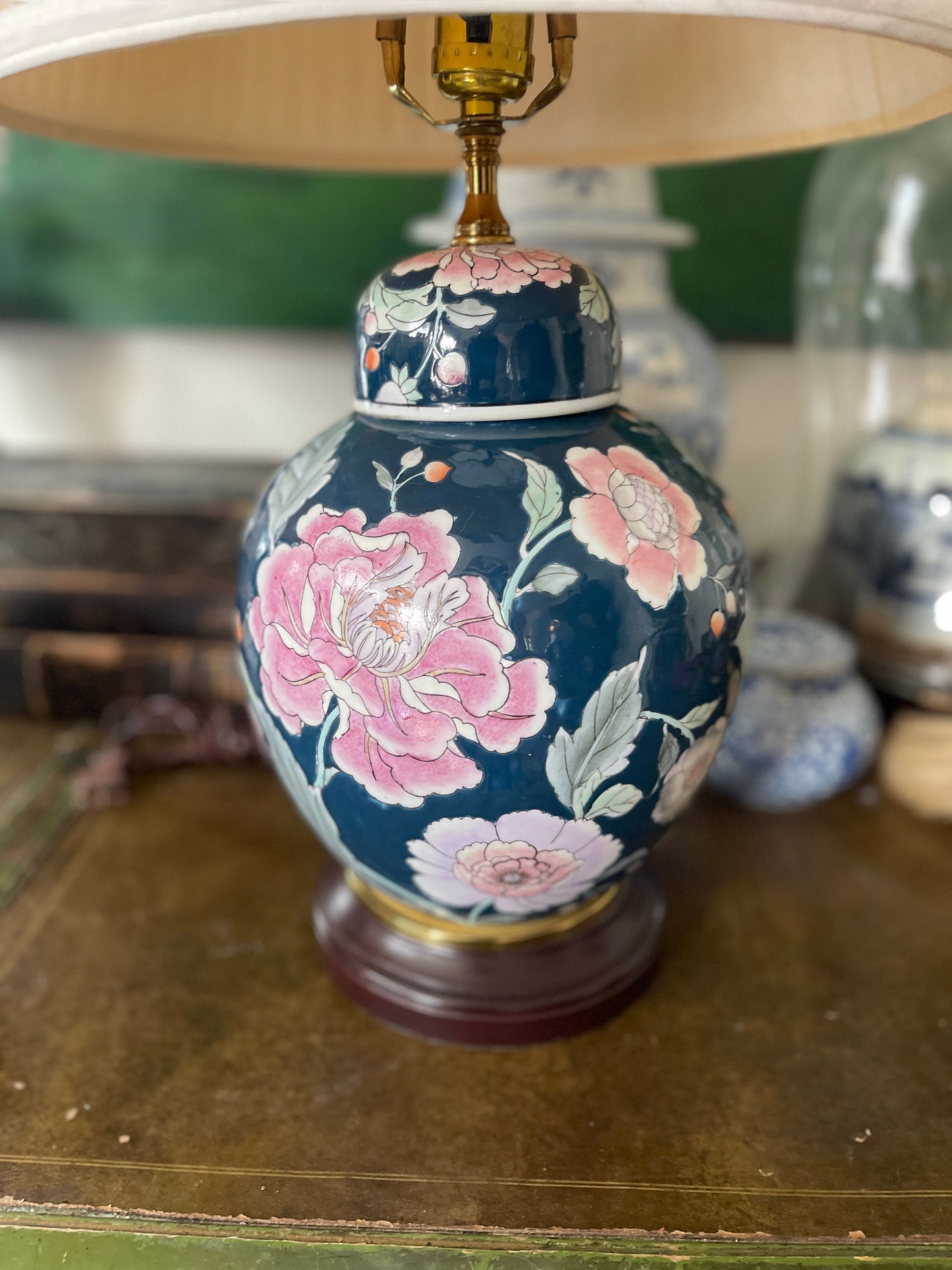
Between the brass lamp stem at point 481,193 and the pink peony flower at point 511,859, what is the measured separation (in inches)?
12.7

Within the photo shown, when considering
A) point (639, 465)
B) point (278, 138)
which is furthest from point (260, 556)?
point (278, 138)

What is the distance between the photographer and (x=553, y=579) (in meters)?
0.48

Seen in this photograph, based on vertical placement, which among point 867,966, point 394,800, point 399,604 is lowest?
point 867,966

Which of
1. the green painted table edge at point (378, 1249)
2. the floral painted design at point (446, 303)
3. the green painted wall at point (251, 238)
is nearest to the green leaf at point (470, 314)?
the floral painted design at point (446, 303)

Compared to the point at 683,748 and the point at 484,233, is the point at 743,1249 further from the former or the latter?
the point at 484,233

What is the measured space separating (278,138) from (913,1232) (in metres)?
0.77

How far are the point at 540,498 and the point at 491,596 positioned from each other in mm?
57

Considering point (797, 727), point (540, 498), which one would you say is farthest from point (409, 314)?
point (797, 727)

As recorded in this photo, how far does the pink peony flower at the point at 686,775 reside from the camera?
540 mm

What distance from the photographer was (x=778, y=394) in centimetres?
112

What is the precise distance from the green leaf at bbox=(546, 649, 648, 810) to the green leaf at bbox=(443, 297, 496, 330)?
189 mm

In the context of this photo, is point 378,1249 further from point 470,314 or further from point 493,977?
point 470,314

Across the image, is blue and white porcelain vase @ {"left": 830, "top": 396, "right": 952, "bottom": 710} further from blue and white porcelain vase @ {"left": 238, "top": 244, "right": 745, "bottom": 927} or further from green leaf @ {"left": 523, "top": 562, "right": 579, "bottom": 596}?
green leaf @ {"left": 523, "top": 562, "right": 579, "bottom": 596}

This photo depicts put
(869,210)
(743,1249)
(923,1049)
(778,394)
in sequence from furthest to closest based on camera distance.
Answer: (778,394) → (869,210) → (923,1049) → (743,1249)
